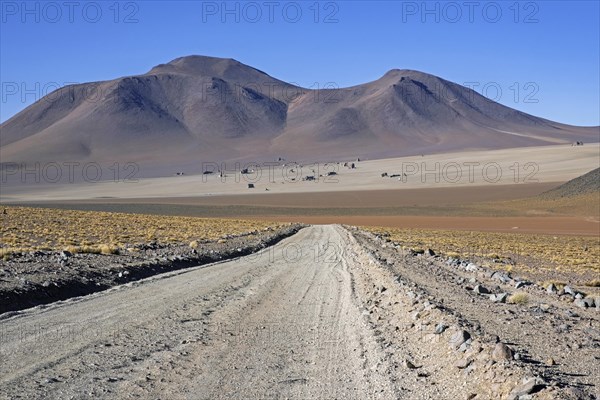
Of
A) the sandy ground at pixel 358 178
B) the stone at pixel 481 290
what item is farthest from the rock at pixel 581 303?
the sandy ground at pixel 358 178

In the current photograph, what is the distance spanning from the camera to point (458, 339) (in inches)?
316

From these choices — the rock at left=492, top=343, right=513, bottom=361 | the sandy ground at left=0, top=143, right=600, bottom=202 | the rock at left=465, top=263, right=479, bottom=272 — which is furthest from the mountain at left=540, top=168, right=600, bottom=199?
the rock at left=492, top=343, right=513, bottom=361

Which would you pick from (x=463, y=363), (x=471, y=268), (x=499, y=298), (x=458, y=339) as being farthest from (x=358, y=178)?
(x=463, y=363)

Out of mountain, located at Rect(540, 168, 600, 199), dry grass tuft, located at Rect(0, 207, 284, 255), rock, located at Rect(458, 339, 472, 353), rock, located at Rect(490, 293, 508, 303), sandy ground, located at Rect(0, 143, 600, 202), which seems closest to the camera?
rock, located at Rect(458, 339, 472, 353)

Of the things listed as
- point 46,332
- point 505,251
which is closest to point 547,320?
point 46,332

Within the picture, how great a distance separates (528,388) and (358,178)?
13709cm

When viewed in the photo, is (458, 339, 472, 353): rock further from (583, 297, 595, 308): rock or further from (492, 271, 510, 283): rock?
(492, 271, 510, 283): rock

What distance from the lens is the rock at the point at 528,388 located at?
6.02 meters

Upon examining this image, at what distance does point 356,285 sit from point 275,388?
28.2 feet

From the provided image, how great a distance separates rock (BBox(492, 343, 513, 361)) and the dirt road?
0.12 ft

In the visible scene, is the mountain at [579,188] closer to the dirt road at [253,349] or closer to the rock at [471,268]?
the rock at [471,268]

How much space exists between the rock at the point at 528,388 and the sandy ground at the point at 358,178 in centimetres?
11521

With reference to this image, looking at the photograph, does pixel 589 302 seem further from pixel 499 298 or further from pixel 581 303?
pixel 499 298

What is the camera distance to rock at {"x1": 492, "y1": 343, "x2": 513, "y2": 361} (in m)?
7.03
